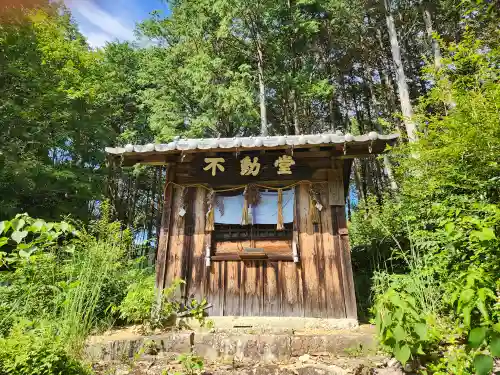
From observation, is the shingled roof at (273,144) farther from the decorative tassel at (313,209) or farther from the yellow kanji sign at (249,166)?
the decorative tassel at (313,209)

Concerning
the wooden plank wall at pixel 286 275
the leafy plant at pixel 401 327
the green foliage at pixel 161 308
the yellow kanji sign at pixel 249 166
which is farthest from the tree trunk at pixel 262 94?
the leafy plant at pixel 401 327

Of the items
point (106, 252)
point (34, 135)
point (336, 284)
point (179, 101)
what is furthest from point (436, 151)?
point (34, 135)

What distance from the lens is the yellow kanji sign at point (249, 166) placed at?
6.86 metres

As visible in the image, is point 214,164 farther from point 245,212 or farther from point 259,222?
point 259,222

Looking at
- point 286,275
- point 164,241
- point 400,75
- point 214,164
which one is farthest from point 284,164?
point 400,75

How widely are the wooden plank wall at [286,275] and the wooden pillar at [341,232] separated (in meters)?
0.02

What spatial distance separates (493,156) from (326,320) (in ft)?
13.2

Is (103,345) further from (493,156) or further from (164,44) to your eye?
(164,44)

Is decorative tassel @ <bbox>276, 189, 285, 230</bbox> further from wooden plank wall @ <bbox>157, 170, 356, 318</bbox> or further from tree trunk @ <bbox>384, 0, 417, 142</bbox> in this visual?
tree trunk @ <bbox>384, 0, 417, 142</bbox>

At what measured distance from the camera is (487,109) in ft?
18.4

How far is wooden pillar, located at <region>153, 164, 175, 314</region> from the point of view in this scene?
6.42 m

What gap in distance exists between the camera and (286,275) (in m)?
6.31

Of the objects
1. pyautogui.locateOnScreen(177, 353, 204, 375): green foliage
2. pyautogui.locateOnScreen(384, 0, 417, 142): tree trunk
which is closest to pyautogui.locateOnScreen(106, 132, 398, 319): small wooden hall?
pyautogui.locateOnScreen(177, 353, 204, 375): green foliage

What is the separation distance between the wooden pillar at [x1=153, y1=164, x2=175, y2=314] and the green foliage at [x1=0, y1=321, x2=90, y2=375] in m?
2.75
